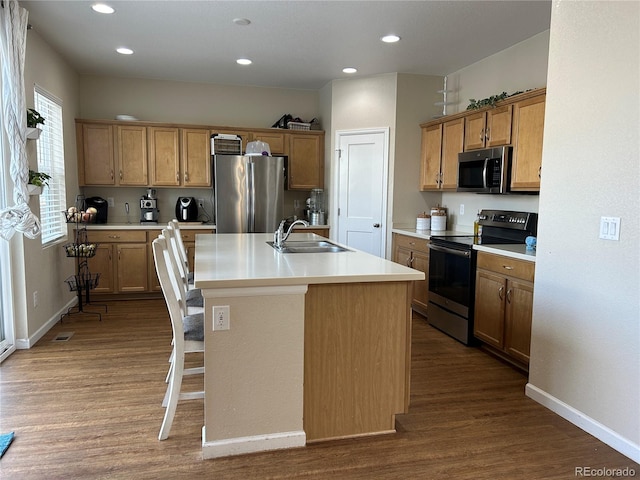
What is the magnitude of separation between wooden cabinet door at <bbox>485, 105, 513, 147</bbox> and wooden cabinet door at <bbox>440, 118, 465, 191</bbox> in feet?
1.35

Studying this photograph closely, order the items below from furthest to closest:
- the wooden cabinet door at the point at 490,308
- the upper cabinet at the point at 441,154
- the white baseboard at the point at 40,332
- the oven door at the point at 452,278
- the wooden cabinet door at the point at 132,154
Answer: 1. the wooden cabinet door at the point at 132,154
2. the upper cabinet at the point at 441,154
3. the oven door at the point at 452,278
4. the white baseboard at the point at 40,332
5. the wooden cabinet door at the point at 490,308

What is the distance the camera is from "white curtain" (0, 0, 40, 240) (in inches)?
121

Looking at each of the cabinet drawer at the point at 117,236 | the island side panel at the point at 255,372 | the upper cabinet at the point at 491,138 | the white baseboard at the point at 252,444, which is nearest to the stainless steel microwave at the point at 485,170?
the upper cabinet at the point at 491,138

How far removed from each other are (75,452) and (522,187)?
3.53m

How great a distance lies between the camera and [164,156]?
536cm

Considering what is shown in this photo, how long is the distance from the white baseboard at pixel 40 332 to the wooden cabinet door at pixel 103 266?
407 millimetres

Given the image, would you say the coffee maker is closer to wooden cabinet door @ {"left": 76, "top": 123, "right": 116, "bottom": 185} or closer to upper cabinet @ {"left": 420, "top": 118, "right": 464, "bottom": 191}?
wooden cabinet door @ {"left": 76, "top": 123, "right": 116, "bottom": 185}

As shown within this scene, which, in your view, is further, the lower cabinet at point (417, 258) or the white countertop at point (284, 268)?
the lower cabinet at point (417, 258)

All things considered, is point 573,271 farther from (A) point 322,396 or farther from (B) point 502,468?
(A) point 322,396

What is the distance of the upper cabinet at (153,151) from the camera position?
516 cm

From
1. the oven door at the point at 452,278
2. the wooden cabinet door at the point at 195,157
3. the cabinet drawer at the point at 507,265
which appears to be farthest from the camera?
the wooden cabinet door at the point at 195,157

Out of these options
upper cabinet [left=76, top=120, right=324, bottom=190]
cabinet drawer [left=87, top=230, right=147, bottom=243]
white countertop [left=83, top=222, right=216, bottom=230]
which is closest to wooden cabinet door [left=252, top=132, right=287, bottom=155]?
upper cabinet [left=76, top=120, right=324, bottom=190]

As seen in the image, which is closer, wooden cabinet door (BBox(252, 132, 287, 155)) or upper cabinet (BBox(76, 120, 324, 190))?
upper cabinet (BBox(76, 120, 324, 190))

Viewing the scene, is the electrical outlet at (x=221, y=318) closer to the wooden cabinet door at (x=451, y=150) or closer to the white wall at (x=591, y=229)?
the white wall at (x=591, y=229)
